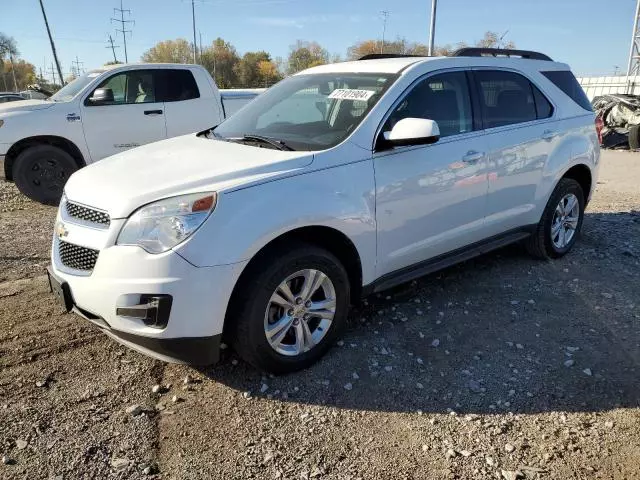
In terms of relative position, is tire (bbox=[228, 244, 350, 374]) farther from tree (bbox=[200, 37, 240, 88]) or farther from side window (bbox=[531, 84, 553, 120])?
tree (bbox=[200, 37, 240, 88])

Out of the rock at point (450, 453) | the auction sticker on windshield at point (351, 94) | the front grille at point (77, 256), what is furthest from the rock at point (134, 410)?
the auction sticker on windshield at point (351, 94)

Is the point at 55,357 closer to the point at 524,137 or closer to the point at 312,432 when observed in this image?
the point at 312,432

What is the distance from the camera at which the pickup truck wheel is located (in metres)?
7.39

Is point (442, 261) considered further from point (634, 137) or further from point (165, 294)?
point (634, 137)

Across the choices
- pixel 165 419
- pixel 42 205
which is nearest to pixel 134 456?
pixel 165 419

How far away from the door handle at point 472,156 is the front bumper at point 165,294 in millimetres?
1993

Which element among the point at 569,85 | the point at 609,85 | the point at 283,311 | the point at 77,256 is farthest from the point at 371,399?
the point at 609,85

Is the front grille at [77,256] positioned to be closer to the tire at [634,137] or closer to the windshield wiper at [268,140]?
the windshield wiper at [268,140]

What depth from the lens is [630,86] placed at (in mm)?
22172

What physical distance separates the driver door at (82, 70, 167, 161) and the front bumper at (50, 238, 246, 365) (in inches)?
218

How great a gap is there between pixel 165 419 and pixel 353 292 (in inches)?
55.4

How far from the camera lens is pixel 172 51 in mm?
76000

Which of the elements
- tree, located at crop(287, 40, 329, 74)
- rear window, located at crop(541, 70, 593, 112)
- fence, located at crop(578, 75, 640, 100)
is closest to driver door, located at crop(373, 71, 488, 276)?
rear window, located at crop(541, 70, 593, 112)

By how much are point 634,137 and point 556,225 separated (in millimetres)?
11646
